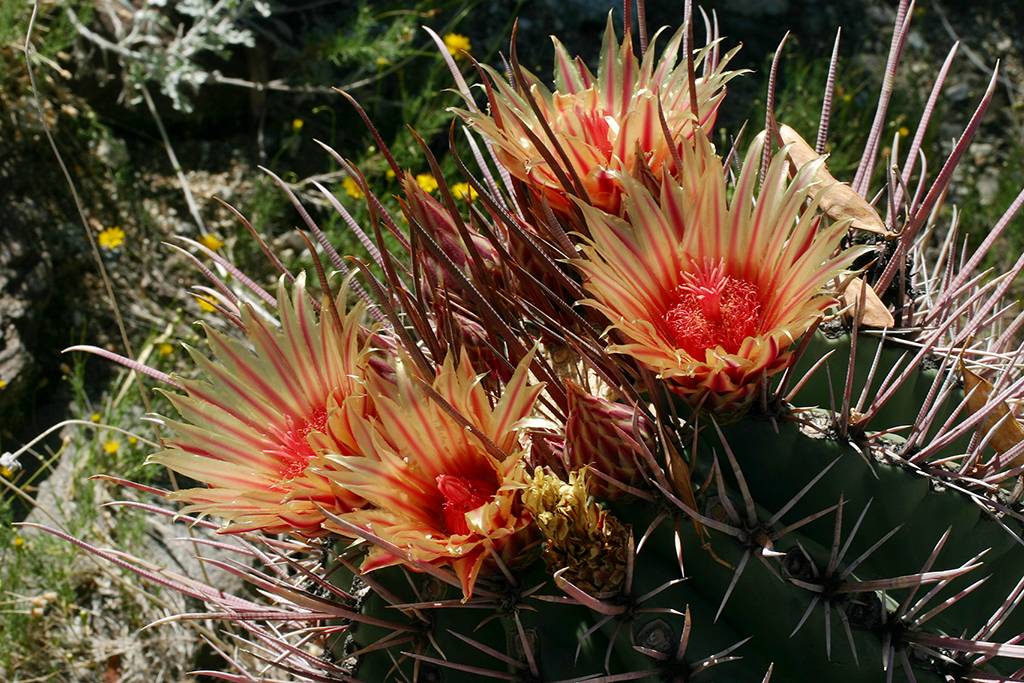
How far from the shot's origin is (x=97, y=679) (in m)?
1.91

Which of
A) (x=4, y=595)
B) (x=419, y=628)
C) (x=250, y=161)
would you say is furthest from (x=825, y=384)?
(x=250, y=161)

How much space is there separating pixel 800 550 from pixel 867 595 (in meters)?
0.09

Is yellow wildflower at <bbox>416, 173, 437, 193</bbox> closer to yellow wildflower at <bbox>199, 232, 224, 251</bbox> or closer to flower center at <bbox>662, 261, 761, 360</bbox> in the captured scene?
yellow wildflower at <bbox>199, 232, 224, 251</bbox>

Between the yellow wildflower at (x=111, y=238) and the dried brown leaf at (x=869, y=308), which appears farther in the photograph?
the yellow wildflower at (x=111, y=238)

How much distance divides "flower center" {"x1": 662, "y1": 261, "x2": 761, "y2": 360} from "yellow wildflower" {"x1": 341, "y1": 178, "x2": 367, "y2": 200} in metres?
1.54

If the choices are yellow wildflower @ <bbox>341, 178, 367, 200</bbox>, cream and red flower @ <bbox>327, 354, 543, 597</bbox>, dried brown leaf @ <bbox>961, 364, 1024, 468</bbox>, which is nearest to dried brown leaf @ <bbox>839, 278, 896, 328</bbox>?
dried brown leaf @ <bbox>961, 364, 1024, 468</bbox>

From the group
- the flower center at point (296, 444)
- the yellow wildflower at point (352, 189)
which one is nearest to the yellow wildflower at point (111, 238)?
the yellow wildflower at point (352, 189)

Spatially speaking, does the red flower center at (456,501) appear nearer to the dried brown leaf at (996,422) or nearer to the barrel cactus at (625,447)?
the barrel cactus at (625,447)

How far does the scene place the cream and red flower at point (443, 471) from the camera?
800 mm

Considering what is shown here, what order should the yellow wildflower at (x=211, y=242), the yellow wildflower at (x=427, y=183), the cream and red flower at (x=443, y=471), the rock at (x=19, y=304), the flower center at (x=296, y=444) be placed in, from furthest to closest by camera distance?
1. the yellow wildflower at (x=427, y=183)
2. the yellow wildflower at (x=211, y=242)
3. the rock at (x=19, y=304)
4. the flower center at (x=296, y=444)
5. the cream and red flower at (x=443, y=471)

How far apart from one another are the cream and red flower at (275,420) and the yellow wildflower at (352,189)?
1.35m

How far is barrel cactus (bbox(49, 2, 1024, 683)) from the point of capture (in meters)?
0.83

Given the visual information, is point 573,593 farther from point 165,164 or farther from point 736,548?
point 165,164

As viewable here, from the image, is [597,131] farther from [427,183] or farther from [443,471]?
[427,183]
